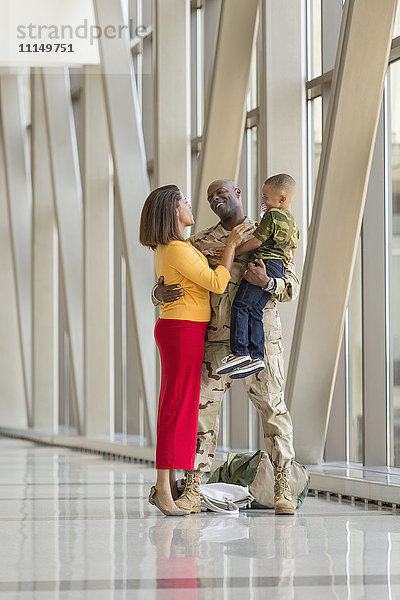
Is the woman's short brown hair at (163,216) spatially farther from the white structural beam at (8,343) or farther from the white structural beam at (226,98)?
the white structural beam at (8,343)

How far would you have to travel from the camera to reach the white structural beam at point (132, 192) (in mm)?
12086

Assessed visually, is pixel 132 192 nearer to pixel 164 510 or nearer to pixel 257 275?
pixel 257 275

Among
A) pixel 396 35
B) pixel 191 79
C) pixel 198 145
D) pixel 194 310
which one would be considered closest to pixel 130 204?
pixel 198 145

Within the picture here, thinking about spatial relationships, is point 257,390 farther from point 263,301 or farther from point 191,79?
point 191,79

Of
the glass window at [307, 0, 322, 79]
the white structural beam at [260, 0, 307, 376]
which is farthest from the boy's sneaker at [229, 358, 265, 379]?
the glass window at [307, 0, 322, 79]

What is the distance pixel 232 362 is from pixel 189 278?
0.56m

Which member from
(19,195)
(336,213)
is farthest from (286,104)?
(19,195)

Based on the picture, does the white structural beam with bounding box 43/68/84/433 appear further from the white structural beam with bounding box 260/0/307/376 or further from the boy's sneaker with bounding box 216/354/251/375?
the boy's sneaker with bounding box 216/354/251/375

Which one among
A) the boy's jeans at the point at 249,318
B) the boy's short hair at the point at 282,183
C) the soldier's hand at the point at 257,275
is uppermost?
the boy's short hair at the point at 282,183

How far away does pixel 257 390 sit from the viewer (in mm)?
5934

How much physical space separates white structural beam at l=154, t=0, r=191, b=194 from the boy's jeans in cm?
540

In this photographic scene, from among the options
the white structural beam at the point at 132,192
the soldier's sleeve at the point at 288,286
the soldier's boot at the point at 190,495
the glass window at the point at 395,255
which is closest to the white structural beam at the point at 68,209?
the white structural beam at the point at 132,192

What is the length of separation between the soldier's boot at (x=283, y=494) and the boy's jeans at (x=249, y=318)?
732 mm

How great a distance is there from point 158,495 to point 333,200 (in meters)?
2.68
